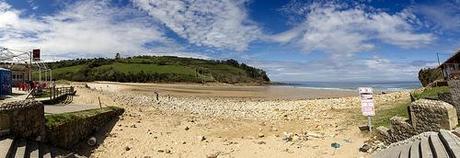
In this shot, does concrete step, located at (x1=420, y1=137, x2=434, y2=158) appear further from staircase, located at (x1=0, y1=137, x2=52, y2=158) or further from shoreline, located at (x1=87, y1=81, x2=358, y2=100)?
shoreline, located at (x1=87, y1=81, x2=358, y2=100)

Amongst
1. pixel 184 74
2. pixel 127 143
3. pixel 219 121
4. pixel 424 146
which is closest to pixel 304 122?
pixel 219 121

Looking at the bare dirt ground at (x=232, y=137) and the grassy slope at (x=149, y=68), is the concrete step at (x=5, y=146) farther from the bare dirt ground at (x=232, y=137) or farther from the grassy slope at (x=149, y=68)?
the grassy slope at (x=149, y=68)

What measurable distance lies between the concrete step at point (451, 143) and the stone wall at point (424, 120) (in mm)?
1242

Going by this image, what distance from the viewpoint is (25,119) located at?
11.6 metres

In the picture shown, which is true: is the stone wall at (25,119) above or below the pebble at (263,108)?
above

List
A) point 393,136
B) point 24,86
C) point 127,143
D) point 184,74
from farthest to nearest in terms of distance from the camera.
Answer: point 184,74 → point 24,86 → point 127,143 → point 393,136

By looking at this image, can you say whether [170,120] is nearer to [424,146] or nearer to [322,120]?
[322,120]

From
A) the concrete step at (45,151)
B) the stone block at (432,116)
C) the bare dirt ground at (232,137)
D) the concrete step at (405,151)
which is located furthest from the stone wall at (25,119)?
the stone block at (432,116)

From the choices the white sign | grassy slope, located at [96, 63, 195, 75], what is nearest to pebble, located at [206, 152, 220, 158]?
the white sign

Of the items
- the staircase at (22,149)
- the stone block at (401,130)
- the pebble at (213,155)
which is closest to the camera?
the staircase at (22,149)

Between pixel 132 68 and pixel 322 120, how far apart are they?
111m

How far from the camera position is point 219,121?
869 inches

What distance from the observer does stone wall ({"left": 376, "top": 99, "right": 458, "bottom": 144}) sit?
9836 millimetres

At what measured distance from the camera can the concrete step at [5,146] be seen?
9.46 metres
